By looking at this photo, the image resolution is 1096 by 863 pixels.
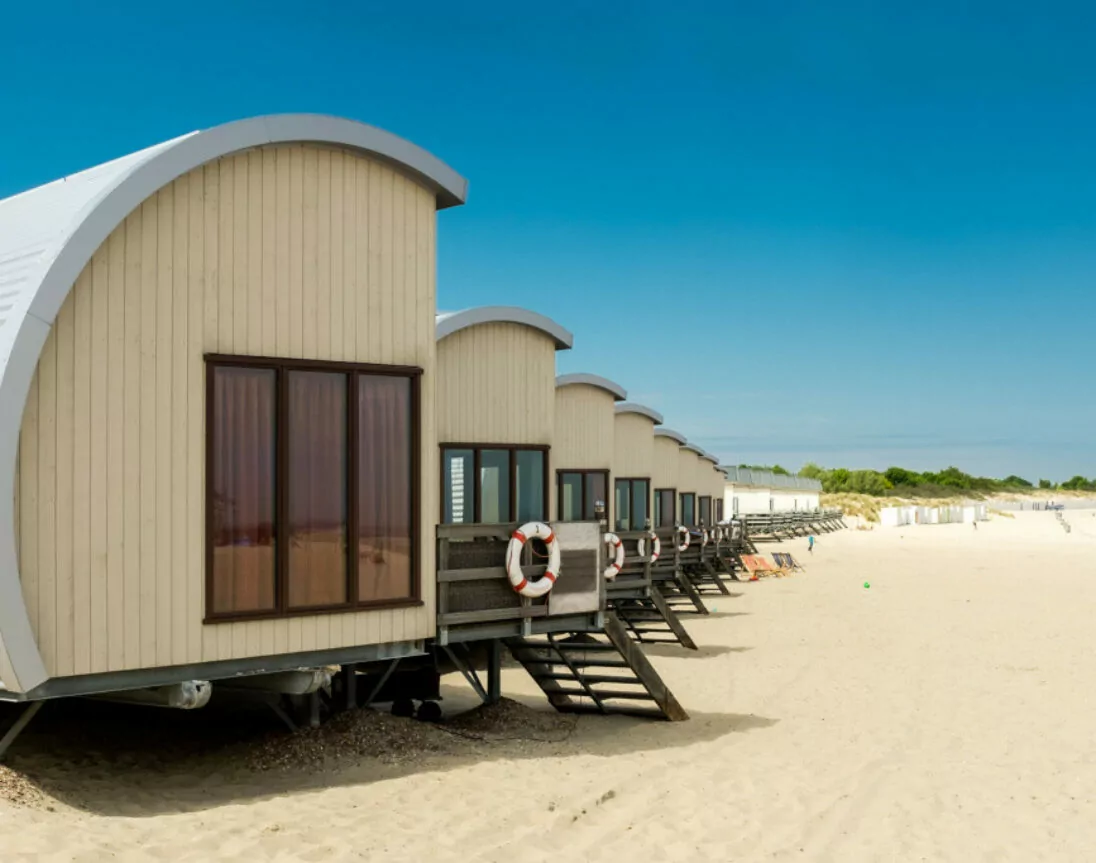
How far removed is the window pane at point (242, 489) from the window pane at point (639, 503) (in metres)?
17.4

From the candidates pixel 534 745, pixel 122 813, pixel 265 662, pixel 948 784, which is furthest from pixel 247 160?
pixel 948 784

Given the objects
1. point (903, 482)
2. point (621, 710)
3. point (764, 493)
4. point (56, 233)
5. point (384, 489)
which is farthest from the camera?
point (903, 482)

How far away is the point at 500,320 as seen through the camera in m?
15.8

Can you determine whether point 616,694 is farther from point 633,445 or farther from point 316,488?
point 633,445

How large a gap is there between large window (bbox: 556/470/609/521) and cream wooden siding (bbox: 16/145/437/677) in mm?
9985

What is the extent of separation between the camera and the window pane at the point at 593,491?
71.6ft

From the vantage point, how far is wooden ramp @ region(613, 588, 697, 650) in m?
21.2

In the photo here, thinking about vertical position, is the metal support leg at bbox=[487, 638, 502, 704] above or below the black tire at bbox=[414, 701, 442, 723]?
above

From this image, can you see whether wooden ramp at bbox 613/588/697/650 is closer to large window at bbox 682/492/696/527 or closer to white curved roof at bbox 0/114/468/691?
white curved roof at bbox 0/114/468/691

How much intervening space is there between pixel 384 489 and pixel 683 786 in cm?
398

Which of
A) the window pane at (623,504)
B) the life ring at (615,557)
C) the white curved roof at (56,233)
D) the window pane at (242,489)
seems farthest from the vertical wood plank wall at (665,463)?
the window pane at (242,489)

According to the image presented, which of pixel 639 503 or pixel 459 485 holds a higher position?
pixel 459 485

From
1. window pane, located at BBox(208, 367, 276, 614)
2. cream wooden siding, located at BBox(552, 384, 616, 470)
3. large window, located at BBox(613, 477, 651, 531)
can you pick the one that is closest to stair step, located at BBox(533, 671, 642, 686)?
window pane, located at BBox(208, 367, 276, 614)

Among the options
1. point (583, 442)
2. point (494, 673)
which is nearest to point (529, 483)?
point (494, 673)
